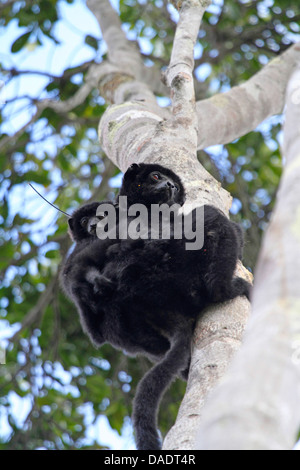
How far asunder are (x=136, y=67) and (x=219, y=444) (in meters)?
5.93

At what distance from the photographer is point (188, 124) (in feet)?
13.5

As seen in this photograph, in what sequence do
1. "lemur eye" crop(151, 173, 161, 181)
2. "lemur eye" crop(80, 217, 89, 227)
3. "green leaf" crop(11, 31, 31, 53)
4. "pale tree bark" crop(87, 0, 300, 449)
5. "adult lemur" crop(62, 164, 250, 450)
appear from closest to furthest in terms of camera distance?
"pale tree bark" crop(87, 0, 300, 449), "adult lemur" crop(62, 164, 250, 450), "lemur eye" crop(151, 173, 161, 181), "lemur eye" crop(80, 217, 89, 227), "green leaf" crop(11, 31, 31, 53)

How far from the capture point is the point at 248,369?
1196mm

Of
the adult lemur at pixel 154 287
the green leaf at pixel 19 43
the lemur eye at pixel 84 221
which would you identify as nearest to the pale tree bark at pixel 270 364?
the adult lemur at pixel 154 287

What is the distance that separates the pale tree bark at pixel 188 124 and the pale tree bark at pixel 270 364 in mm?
942

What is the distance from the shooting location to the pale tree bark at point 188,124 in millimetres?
2510

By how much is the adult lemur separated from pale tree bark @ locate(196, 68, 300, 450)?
4.91 feet

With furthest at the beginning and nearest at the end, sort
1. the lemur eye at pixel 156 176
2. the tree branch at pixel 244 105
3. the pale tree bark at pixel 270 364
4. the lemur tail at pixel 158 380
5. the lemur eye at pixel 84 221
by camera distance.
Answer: the tree branch at pixel 244 105, the lemur eye at pixel 84 221, the lemur eye at pixel 156 176, the lemur tail at pixel 158 380, the pale tree bark at pixel 270 364

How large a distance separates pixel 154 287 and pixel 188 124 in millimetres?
1396

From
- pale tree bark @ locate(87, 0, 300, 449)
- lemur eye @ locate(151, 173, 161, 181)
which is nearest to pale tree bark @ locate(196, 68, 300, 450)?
pale tree bark @ locate(87, 0, 300, 449)

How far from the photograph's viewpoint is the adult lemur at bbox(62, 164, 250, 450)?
2.99 metres

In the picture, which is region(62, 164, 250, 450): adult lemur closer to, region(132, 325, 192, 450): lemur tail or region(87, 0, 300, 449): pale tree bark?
region(132, 325, 192, 450): lemur tail

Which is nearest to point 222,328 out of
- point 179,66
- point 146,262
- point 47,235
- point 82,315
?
point 146,262

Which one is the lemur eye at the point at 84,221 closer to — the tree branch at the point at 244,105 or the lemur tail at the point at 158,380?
the tree branch at the point at 244,105
